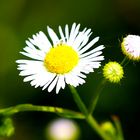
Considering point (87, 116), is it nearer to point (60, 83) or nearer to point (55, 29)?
point (60, 83)

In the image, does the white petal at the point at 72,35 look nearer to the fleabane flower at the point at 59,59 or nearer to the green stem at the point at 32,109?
the fleabane flower at the point at 59,59

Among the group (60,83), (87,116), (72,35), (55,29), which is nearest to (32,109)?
(60,83)

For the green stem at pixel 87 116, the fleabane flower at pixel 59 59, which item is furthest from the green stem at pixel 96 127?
the fleabane flower at pixel 59 59

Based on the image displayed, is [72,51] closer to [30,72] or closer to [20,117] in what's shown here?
[30,72]

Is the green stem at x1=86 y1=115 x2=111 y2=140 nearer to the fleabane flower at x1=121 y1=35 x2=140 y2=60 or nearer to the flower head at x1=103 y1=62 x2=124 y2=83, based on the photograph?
the flower head at x1=103 y1=62 x2=124 y2=83

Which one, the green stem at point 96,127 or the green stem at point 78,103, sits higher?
the green stem at point 78,103

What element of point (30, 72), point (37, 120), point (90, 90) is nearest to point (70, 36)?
point (30, 72)
